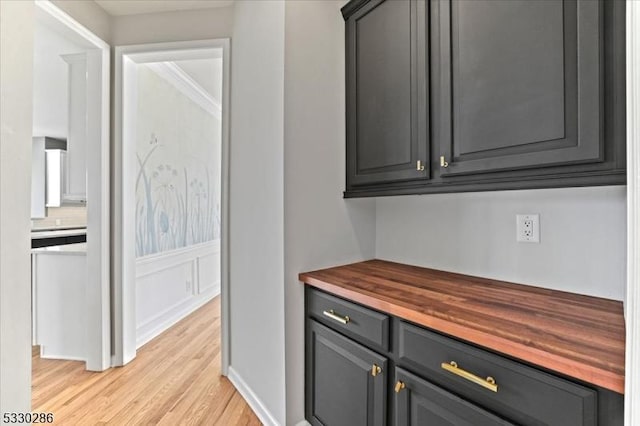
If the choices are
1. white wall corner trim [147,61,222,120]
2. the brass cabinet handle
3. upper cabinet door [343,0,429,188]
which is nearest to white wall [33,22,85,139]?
white wall corner trim [147,61,222,120]

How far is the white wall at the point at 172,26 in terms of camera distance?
234 centimetres

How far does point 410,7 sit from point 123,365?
300 cm

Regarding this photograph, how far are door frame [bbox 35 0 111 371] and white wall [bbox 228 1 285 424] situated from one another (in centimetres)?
96

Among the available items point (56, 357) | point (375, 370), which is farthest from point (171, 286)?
point (375, 370)

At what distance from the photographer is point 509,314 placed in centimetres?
102

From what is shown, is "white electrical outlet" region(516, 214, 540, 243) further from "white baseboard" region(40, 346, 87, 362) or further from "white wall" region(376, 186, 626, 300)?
"white baseboard" region(40, 346, 87, 362)

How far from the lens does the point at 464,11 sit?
4.16ft

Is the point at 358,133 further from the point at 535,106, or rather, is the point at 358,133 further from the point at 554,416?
the point at 554,416

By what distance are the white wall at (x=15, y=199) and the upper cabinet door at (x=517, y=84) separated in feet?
4.83

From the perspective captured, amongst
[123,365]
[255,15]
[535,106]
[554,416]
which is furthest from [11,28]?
[123,365]

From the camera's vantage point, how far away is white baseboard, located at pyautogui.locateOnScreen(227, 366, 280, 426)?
177cm

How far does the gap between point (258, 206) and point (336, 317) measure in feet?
2.58

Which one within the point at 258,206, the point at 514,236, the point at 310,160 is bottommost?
the point at 514,236

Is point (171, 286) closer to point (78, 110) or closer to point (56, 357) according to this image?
point (56, 357)
